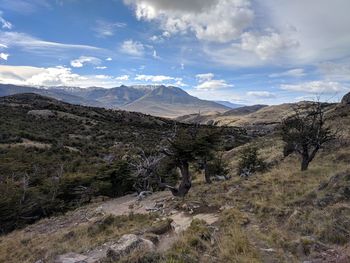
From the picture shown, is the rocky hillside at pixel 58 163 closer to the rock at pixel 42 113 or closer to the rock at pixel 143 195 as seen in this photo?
the rock at pixel 42 113

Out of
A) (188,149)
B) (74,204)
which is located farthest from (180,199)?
(74,204)

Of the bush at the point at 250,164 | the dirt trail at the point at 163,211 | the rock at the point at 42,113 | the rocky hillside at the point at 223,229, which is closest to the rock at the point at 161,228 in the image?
the rocky hillside at the point at 223,229

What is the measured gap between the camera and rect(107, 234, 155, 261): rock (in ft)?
30.6

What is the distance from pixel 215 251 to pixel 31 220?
1722 centimetres

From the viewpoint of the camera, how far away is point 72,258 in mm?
10508

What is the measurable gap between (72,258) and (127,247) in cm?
213

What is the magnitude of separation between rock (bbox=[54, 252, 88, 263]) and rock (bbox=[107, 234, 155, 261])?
113cm

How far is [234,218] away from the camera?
40.9ft

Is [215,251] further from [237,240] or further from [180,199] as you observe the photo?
[180,199]

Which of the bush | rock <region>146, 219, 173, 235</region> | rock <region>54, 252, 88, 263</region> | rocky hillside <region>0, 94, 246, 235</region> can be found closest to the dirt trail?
rock <region>146, 219, 173, 235</region>

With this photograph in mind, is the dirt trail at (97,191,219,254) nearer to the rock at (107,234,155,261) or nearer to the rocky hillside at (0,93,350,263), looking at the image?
the rocky hillside at (0,93,350,263)

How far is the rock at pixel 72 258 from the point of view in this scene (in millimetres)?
10141

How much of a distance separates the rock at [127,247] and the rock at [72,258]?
1127 mm

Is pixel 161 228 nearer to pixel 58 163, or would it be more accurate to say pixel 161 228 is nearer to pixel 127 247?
pixel 127 247
